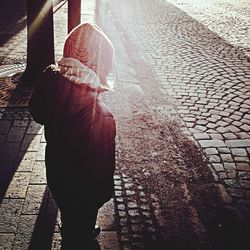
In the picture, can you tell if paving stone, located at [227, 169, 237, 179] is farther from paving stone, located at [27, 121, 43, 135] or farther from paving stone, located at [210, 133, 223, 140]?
paving stone, located at [27, 121, 43, 135]

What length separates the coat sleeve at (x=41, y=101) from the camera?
214cm

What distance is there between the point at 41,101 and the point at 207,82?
17.2 feet

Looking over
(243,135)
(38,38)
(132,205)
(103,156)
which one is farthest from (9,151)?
(243,135)

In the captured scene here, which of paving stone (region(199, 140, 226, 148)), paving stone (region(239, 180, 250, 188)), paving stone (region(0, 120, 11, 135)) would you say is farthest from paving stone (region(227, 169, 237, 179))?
paving stone (region(0, 120, 11, 135))

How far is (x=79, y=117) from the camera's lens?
208 centimetres

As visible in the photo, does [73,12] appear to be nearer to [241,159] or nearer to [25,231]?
[241,159]

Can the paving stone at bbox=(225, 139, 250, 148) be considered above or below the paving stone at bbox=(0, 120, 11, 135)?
above

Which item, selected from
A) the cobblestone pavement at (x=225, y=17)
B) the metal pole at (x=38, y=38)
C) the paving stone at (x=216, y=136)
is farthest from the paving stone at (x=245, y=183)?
the cobblestone pavement at (x=225, y=17)

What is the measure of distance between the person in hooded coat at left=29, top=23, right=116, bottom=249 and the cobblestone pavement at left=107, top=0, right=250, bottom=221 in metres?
2.07

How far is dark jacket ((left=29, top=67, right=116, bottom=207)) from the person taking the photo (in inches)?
81.9

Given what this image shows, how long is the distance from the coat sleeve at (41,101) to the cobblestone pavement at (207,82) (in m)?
2.54

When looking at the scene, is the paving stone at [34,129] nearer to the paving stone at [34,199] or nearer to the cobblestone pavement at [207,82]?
the paving stone at [34,199]

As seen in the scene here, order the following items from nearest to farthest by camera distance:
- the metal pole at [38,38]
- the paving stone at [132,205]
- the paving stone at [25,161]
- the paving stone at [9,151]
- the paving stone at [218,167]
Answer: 1. the paving stone at [132,205]
2. the paving stone at [25,161]
3. the paving stone at [9,151]
4. the paving stone at [218,167]
5. the metal pole at [38,38]

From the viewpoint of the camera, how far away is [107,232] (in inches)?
121
